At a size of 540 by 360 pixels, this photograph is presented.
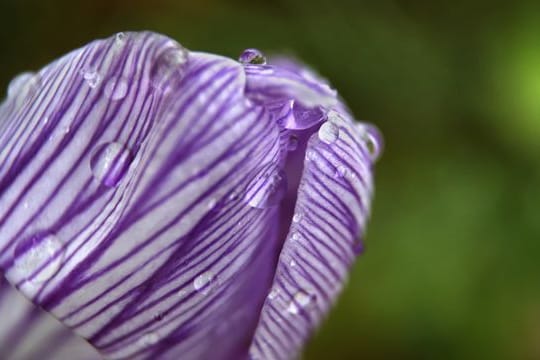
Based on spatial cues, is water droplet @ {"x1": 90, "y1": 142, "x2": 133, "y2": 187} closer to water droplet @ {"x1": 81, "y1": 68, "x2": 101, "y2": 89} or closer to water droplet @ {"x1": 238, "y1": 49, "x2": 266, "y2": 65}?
water droplet @ {"x1": 81, "y1": 68, "x2": 101, "y2": 89}

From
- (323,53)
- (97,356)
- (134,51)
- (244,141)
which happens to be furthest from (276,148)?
(323,53)

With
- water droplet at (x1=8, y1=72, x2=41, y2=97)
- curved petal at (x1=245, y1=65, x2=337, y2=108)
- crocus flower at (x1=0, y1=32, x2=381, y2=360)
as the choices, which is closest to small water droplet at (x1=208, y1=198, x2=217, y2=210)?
crocus flower at (x1=0, y1=32, x2=381, y2=360)

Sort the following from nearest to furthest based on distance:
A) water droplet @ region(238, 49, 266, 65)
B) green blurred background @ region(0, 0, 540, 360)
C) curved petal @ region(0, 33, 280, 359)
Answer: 1. curved petal @ region(0, 33, 280, 359)
2. water droplet @ region(238, 49, 266, 65)
3. green blurred background @ region(0, 0, 540, 360)

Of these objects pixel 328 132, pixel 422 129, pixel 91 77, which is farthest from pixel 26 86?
pixel 422 129

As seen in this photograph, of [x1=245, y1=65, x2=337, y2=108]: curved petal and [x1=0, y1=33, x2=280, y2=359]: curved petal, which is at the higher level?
[x1=245, y1=65, x2=337, y2=108]: curved petal

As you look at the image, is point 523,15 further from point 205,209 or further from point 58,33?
point 205,209

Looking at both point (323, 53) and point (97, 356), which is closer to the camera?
point (97, 356)

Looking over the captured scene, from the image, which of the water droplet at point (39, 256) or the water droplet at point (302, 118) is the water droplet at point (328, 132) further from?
the water droplet at point (39, 256)

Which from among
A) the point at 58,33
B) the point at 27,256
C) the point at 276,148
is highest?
the point at 276,148
